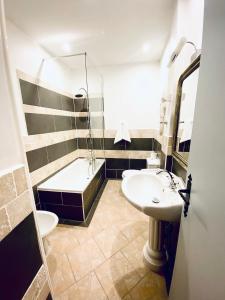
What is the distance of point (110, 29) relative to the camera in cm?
185

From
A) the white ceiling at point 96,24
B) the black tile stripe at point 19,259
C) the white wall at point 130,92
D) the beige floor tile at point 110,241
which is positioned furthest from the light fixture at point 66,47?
the beige floor tile at point 110,241

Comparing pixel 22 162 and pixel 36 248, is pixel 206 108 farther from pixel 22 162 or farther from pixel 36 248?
pixel 36 248

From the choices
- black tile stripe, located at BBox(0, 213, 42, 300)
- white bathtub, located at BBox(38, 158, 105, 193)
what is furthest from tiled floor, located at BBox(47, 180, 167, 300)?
black tile stripe, located at BBox(0, 213, 42, 300)

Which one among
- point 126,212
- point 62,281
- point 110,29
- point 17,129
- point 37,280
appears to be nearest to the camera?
point 17,129

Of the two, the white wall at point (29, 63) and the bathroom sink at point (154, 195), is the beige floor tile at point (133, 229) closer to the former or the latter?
the bathroom sink at point (154, 195)

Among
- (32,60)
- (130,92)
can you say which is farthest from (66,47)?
(130,92)

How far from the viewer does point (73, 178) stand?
2883 mm

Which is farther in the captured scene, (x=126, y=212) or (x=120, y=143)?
(x=120, y=143)

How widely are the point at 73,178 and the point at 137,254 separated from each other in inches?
71.8

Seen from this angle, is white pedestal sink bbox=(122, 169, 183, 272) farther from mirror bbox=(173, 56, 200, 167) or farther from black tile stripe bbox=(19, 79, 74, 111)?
black tile stripe bbox=(19, 79, 74, 111)

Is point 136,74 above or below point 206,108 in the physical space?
above

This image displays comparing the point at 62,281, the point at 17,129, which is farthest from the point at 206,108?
the point at 62,281

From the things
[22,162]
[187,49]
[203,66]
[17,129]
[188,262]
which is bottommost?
[188,262]

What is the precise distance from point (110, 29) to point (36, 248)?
2.43 meters
